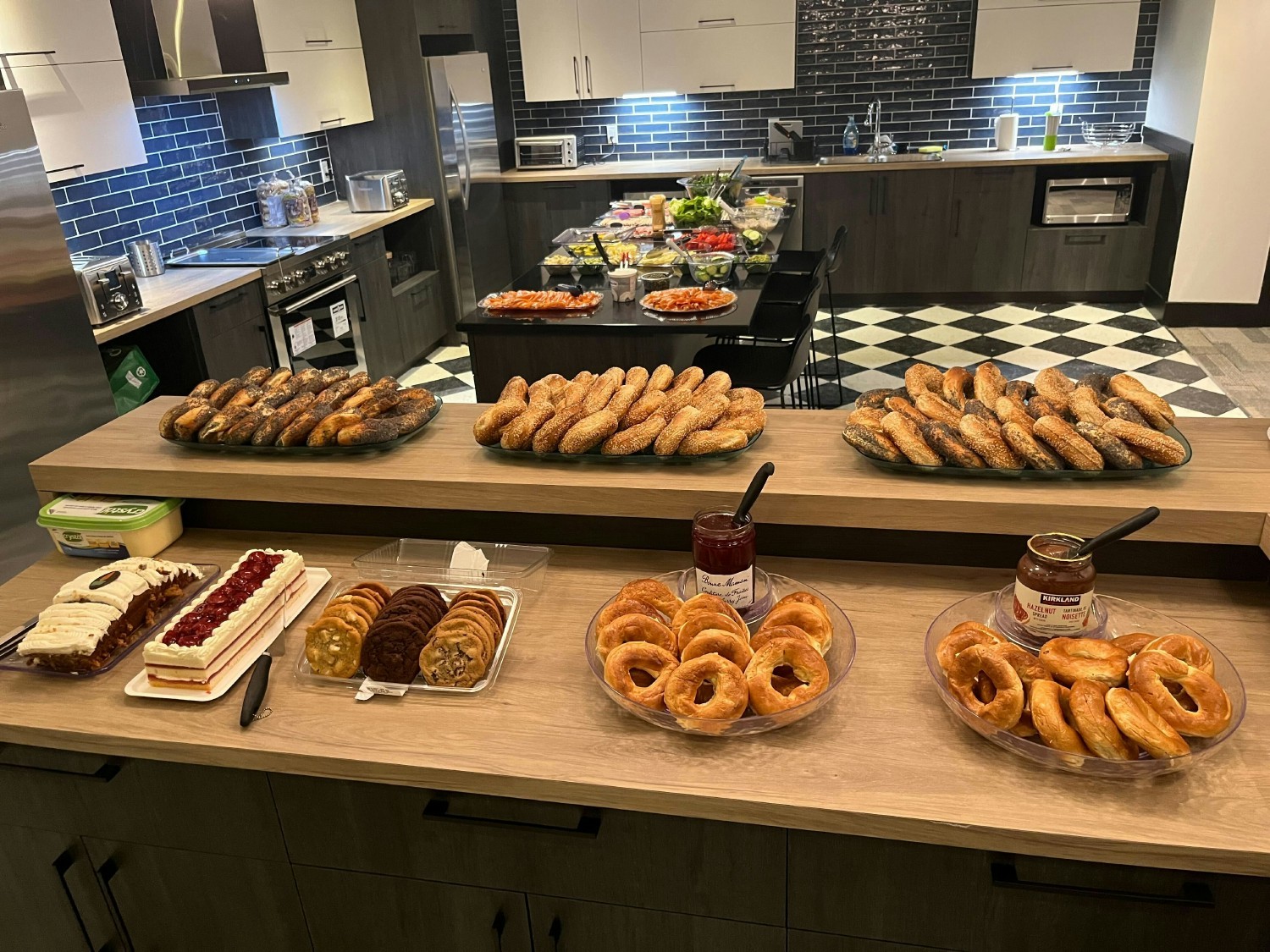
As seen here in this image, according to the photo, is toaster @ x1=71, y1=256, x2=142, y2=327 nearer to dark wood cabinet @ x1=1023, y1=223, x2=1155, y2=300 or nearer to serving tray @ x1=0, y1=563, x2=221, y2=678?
serving tray @ x1=0, y1=563, x2=221, y2=678

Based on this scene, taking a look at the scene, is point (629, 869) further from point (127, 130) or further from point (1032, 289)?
point (1032, 289)

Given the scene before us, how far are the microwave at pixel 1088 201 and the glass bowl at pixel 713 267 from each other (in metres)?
3.51

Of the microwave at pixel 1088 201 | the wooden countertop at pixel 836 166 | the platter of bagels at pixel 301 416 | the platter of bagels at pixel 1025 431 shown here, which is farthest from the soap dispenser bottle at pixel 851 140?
the platter of bagels at pixel 301 416

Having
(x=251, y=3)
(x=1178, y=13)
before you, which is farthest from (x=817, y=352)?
(x=251, y=3)

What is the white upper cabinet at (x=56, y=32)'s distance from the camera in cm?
354

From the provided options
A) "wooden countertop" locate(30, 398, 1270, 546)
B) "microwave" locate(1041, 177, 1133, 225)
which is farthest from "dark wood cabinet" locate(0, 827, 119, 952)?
"microwave" locate(1041, 177, 1133, 225)

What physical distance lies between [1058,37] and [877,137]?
1.32 m

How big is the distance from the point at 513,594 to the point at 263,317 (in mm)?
3514

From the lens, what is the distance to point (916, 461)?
176 centimetres

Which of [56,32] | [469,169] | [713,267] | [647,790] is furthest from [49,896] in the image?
[469,169]

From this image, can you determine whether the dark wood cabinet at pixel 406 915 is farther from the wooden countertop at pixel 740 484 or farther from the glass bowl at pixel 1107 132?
the glass bowl at pixel 1107 132

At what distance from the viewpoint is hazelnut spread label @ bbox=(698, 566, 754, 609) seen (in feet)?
5.26

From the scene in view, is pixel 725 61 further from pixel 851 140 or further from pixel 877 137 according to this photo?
pixel 877 137

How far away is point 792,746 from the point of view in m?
1.41
